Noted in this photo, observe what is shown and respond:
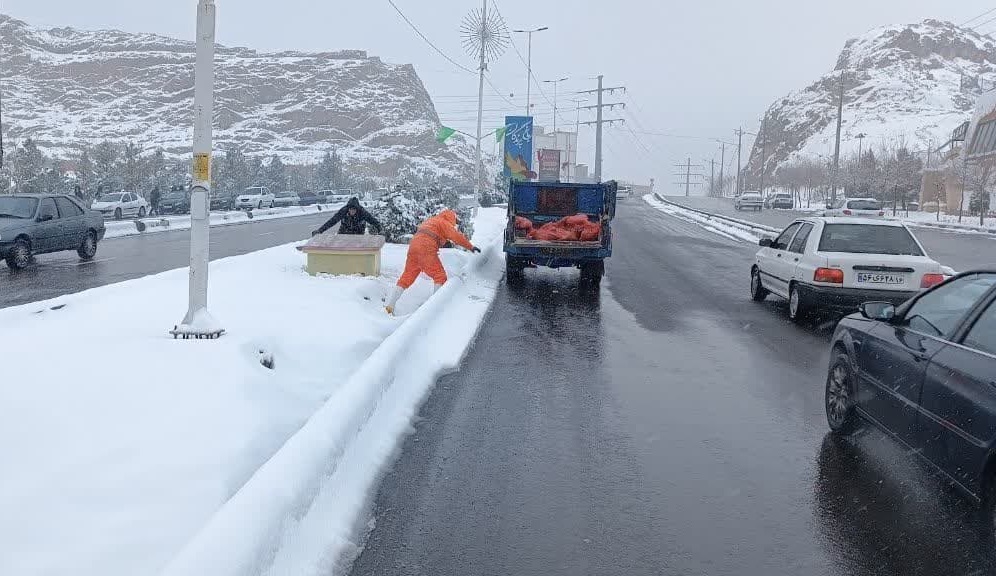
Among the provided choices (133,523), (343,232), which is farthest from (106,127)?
(133,523)

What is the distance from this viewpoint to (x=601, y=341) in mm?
10141

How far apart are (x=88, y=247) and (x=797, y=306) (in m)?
16.2

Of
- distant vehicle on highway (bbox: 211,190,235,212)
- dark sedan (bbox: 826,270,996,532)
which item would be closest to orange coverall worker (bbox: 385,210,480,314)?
dark sedan (bbox: 826,270,996,532)

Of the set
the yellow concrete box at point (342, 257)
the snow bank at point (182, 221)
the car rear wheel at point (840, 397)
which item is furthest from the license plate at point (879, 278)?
the snow bank at point (182, 221)

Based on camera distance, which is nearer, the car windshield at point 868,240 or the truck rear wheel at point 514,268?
the car windshield at point 868,240

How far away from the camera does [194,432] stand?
5.04 metres

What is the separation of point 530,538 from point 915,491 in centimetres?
244

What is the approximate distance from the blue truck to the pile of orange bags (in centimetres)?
4

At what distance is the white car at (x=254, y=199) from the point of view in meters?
54.5

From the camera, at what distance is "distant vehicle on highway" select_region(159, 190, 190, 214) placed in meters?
45.2

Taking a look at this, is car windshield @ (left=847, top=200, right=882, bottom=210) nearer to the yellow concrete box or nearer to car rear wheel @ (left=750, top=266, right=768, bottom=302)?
car rear wheel @ (left=750, top=266, right=768, bottom=302)

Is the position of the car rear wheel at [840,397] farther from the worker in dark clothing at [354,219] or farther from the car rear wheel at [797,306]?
the worker in dark clothing at [354,219]

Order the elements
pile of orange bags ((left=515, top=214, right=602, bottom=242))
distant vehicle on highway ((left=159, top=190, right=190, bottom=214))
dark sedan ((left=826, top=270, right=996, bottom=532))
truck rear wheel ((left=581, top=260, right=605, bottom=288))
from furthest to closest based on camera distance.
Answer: distant vehicle on highway ((left=159, top=190, right=190, bottom=214)) → pile of orange bags ((left=515, top=214, right=602, bottom=242)) → truck rear wheel ((left=581, top=260, right=605, bottom=288)) → dark sedan ((left=826, top=270, right=996, bottom=532))

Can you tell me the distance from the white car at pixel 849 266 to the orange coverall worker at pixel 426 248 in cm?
476
